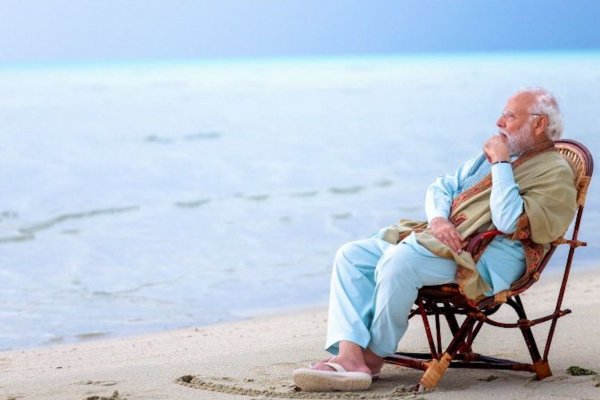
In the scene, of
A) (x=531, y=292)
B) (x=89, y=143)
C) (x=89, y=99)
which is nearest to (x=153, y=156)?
(x=89, y=143)

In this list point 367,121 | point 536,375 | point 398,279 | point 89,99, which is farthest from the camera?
point 89,99

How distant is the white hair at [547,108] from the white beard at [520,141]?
0.07 m

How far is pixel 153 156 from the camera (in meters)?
19.7

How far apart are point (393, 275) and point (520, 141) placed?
76 centimetres

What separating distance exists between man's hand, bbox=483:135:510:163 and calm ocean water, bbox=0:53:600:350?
337 mm

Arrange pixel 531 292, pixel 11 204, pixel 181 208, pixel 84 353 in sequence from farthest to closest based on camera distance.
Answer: pixel 11 204, pixel 181 208, pixel 531 292, pixel 84 353

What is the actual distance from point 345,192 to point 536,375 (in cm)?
931

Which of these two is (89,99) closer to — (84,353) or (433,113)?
(433,113)

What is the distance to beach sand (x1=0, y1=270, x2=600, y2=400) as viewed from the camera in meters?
4.31

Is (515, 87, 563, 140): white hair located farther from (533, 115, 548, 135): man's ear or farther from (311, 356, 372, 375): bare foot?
(311, 356, 372, 375): bare foot

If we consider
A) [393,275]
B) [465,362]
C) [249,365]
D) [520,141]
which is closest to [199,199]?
[249,365]

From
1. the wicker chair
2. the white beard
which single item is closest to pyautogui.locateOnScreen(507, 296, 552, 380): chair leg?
the wicker chair

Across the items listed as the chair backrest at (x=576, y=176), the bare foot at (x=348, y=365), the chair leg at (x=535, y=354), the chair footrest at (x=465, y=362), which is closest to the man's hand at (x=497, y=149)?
the chair backrest at (x=576, y=176)

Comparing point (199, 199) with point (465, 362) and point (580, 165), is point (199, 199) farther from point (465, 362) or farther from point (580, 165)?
point (580, 165)
